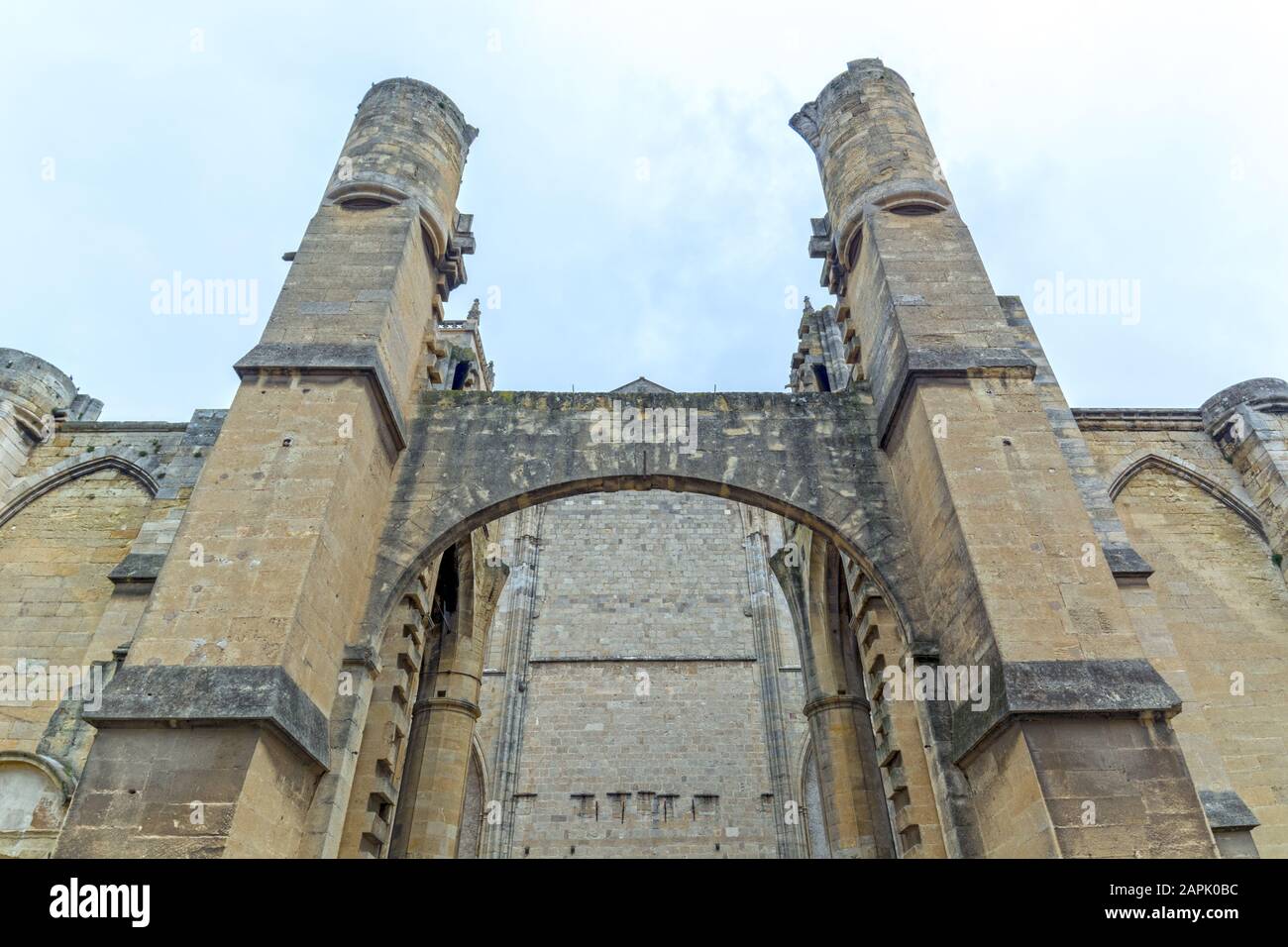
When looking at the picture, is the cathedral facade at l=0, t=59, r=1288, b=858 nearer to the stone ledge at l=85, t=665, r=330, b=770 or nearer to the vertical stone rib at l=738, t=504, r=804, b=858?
the stone ledge at l=85, t=665, r=330, b=770

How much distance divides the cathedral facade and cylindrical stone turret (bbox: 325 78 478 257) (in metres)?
0.05

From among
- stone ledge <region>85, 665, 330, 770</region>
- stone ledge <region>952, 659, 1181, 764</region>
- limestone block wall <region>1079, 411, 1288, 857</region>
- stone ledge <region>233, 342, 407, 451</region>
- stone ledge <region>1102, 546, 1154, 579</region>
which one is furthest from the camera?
limestone block wall <region>1079, 411, 1288, 857</region>

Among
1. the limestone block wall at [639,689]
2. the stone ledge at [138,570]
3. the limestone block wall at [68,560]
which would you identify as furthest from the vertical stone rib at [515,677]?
the stone ledge at [138,570]

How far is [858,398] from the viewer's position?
8.70 m

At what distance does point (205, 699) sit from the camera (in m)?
5.46

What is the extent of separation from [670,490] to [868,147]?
475cm

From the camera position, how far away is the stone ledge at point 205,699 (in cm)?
536

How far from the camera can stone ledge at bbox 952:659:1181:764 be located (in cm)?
548

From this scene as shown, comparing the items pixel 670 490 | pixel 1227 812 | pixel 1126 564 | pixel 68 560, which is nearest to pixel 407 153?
pixel 670 490

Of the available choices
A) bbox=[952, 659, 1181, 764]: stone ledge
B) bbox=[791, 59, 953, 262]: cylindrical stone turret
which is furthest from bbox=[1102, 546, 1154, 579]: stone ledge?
bbox=[791, 59, 953, 262]: cylindrical stone turret
